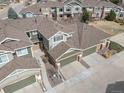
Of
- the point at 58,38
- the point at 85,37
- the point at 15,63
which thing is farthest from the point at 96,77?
the point at 15,63

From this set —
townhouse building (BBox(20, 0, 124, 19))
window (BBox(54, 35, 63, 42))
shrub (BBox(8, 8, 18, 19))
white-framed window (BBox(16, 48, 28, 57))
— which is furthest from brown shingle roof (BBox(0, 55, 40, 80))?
shrub (BBox(8, 8, 18, 19))

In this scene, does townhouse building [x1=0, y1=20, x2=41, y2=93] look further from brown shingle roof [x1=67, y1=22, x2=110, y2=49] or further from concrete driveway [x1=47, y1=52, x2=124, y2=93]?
brown shingle roof [x1=67, y1=22, x2=110, y2=49]

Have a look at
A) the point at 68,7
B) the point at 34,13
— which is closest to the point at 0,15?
the point at 34,13

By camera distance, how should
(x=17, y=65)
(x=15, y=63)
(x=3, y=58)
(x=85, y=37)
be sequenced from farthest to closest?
(x=85, y=37)
(x=3, y=58)
(x=15, y=63)
(x=17, y=65)

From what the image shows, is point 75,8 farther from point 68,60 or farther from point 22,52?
point 22,52

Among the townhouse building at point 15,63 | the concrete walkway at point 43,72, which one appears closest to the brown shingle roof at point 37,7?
the concrete walkway at point 43,72

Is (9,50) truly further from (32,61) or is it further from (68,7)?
(68,7)

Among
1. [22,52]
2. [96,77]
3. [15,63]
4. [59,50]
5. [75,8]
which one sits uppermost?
[75,8]
